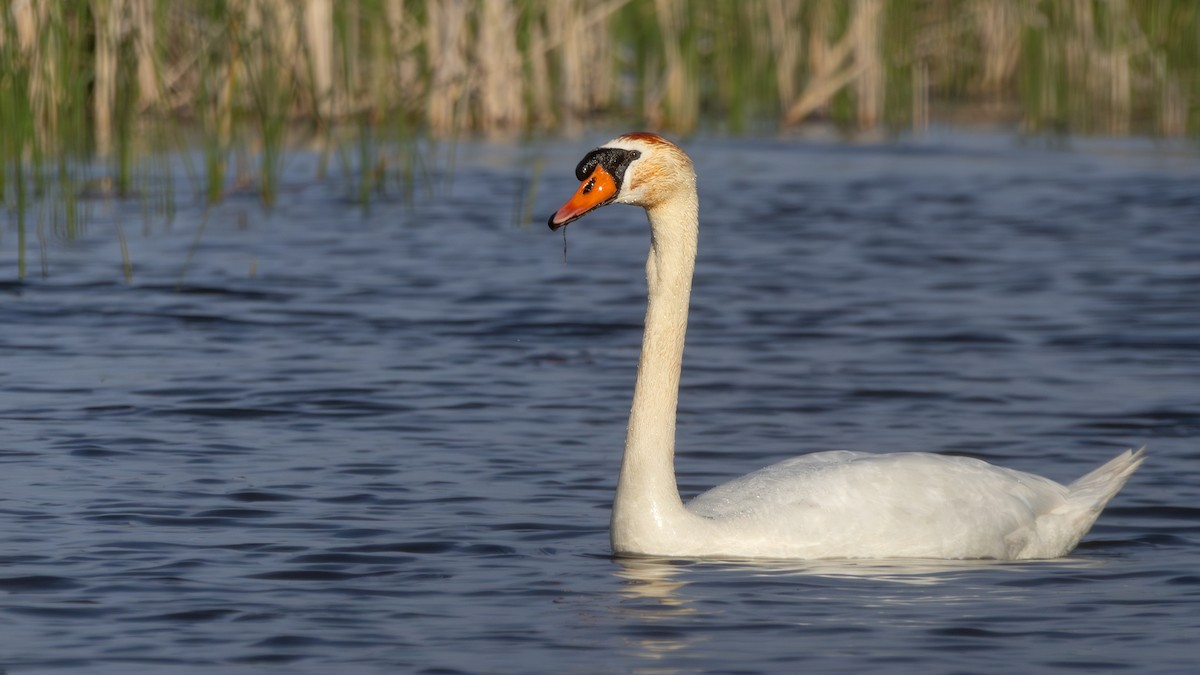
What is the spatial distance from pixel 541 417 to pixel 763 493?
2.49 m

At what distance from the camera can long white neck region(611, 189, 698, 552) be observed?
601 cm

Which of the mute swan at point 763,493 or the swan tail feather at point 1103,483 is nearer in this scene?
the mute swan at point 763,493

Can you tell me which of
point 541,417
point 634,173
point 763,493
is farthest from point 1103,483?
point 541,417

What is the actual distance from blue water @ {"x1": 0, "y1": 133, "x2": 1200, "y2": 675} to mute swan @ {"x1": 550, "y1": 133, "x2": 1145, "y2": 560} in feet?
0.35

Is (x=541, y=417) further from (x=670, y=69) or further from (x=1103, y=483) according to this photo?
(x=670, y=69)

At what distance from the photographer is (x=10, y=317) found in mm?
10523

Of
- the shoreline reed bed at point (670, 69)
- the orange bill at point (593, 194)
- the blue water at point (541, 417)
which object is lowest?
Result: the blue water at point (541, 417)

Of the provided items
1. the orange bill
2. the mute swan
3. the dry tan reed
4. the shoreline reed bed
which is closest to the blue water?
the mute swan

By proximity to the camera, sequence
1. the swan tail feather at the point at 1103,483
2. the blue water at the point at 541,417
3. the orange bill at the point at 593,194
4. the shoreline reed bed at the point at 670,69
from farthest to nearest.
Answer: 1. the shoreline reed bed at the point at 670,69
2. the swan tail feather at the point at 1103,483
3. the orange bill at the point at 593,194
4. the blue water at the point at 541,417

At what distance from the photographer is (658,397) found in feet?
20.3

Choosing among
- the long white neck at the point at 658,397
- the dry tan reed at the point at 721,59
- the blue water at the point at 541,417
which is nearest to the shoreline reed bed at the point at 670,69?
the dry tan reed at the point at 721,59

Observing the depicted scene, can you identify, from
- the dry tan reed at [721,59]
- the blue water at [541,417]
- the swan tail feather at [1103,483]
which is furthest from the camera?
the dry tan reed at [721,59]

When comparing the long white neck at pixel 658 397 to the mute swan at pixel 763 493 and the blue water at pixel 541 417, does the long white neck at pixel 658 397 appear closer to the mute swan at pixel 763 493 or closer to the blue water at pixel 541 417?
the mute swan at pixel 763 493

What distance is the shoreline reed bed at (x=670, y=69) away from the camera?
16.2 metres
